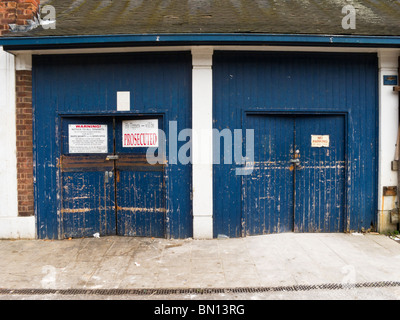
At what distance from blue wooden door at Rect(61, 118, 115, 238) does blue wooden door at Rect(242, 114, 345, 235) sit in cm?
302

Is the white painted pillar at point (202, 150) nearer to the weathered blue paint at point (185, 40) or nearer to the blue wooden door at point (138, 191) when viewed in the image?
the weathered blue paint at point (185, 40)

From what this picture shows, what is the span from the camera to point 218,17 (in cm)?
564

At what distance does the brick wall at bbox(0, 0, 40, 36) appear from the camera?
18.1 feet

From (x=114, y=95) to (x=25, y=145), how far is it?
1.91 m

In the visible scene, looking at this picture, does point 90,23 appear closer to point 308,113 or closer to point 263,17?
point 263,17

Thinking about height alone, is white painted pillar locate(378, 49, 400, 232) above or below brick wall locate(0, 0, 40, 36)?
below

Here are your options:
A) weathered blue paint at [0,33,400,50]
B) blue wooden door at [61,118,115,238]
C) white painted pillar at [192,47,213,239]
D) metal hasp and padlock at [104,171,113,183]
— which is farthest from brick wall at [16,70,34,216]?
white painted pillar at [192,47,213,239]

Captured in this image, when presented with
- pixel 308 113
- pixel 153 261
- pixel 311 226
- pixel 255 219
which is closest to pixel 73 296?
pixel 153 261

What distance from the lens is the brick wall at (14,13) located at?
18.1 feet

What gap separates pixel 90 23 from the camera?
17.9ft

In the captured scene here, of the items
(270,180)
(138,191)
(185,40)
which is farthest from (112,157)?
(270,180)

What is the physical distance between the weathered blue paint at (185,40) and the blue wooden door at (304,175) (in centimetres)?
140

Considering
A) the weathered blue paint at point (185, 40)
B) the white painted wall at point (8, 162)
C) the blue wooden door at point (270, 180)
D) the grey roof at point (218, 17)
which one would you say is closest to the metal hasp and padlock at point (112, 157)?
the white painted wall at point (8, 162)

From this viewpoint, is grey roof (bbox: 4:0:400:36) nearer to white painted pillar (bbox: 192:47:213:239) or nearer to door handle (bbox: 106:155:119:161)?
white painted pillar (bbox: 192:47:213:239)
